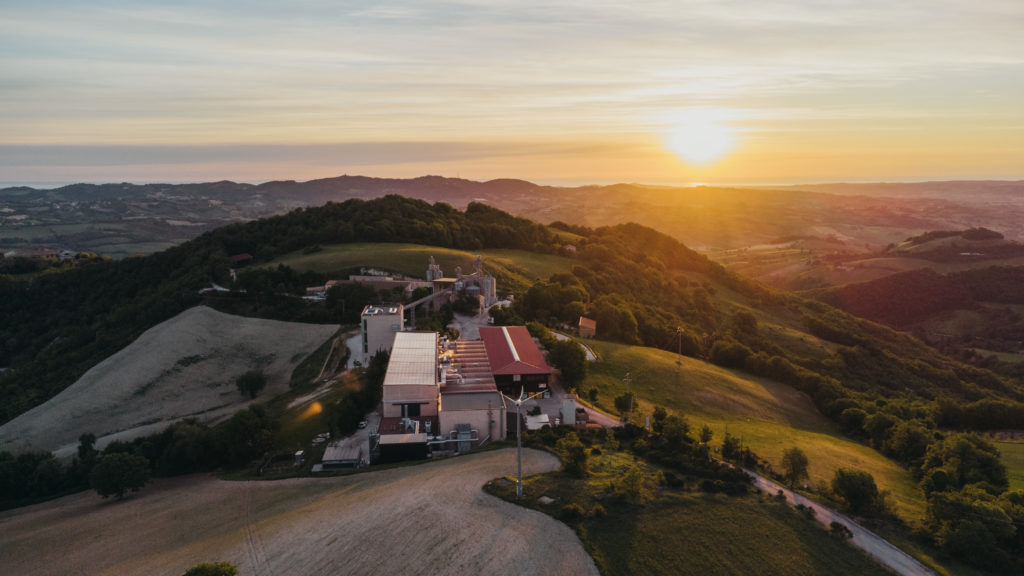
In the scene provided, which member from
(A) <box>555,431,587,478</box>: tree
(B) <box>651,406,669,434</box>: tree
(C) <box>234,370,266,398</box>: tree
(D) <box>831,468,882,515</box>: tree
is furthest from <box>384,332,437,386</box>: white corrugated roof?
(D) <box>831,468,882,515</box>: tree

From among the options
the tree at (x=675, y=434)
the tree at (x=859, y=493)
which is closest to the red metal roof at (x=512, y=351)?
the tree at (x=675, y=434)

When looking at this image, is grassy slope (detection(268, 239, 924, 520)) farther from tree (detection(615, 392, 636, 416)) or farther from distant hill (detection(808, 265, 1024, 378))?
distant hill (detection(808, 265, 1024, 378))

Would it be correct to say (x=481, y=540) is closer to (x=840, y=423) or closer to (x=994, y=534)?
(x=994, y=534)

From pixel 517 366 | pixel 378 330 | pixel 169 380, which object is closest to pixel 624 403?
pixel 517 366

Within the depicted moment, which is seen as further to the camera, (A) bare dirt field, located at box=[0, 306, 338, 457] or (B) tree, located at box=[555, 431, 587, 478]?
(A) bare dirt field, located at box=[0, 306, 338, 457]

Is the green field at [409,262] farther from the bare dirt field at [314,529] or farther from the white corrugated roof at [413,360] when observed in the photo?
the bare dirt field at [314,529]

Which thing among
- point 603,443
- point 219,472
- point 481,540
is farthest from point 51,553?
point 603,443

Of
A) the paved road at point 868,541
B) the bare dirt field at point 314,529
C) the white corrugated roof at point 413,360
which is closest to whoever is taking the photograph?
the bare dirt field at point 314,529
